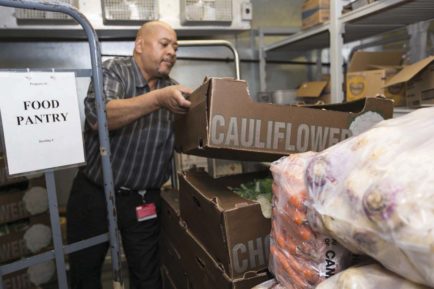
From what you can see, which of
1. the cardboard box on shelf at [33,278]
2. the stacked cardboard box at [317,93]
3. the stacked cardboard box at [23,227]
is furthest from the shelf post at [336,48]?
the cardboard box on shelf at [33,278]

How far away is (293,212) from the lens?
2.60 feet

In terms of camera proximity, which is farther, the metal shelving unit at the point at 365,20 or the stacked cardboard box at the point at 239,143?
the metal shelving unit at the point at 365,20

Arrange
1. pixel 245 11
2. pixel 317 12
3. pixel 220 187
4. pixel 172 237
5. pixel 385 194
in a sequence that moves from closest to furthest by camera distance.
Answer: pixel 385 194 → pixel 220 187 → pixel 172 237 → pixel 317 12 → pixel 245 11

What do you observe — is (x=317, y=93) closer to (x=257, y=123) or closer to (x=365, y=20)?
(x=365, y=20)

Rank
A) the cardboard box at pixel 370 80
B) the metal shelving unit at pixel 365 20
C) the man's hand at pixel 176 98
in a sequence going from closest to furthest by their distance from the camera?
the man's hand at pixel 176 98
the metal shelving unit at pixel 365 20
the cardboard box at pixel 370 80

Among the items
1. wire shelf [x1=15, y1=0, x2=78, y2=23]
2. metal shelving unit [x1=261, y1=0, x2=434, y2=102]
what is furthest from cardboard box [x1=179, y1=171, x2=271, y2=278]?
wire shelf [x1=15, y1=0, x2=78, y2=23]

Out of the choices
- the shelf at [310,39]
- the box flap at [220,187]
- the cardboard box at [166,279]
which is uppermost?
the shelf at [310,39]

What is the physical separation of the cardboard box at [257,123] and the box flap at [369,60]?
36.8 inches

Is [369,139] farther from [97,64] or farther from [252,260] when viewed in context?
[97,64]

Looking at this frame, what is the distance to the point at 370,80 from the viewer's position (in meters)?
1.74

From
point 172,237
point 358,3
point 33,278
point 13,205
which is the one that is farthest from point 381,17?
point 33,278

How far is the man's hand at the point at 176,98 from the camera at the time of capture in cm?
119

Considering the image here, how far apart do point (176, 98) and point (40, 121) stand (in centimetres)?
43

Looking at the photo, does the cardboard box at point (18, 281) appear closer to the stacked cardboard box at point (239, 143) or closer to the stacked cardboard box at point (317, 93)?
the stacked cardboard box at point (239, 143)
